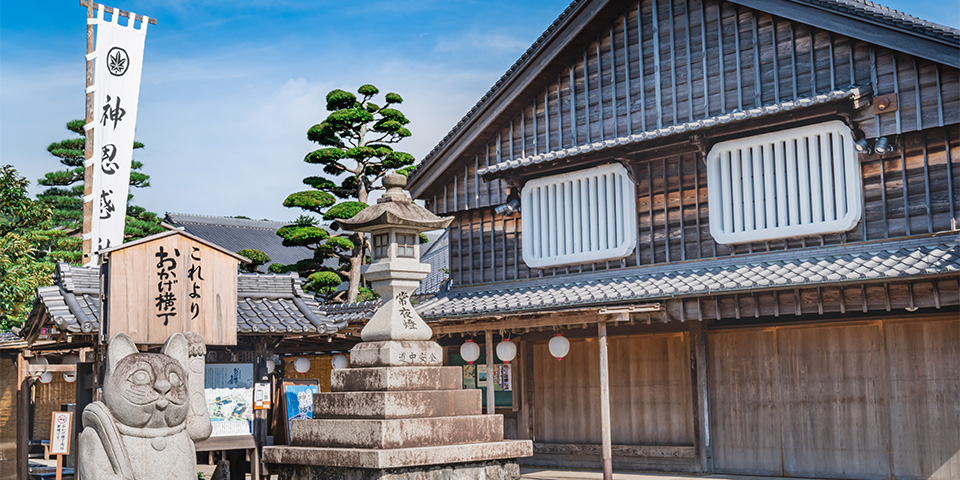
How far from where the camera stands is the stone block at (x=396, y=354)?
1149 centimetres

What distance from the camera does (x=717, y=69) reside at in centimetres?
1641

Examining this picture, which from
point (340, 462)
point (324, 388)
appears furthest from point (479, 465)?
point (324, 388)

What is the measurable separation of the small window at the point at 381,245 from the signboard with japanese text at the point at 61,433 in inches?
249

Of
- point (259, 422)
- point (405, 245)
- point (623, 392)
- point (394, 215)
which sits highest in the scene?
point (394, 215)

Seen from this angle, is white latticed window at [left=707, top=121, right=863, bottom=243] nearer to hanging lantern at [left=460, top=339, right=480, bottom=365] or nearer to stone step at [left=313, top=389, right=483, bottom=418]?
hanging lantern at [left=460, top=339, right=480, bottom=365]

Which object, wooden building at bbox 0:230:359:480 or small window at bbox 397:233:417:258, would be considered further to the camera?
wooden building at bbox 0:230:359:480

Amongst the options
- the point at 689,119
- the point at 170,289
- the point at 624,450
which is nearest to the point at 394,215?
the point at 170,289

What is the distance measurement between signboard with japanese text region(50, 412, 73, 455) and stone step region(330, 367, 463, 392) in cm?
565

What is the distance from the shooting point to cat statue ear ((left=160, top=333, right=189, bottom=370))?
9.06m

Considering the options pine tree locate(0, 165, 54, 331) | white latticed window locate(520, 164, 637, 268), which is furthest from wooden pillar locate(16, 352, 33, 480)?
white latticed window locate(520, 164, 637, 268)

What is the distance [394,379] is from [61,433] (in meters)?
6.78

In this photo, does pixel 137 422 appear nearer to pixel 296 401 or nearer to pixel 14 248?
pixel 296 401

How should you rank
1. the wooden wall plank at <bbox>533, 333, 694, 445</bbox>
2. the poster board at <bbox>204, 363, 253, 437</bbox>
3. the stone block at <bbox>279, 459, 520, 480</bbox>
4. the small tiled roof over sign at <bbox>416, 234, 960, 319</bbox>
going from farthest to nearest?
the wooden wall plank at <bbox>533, 333, 694, 445</bbox> < the poster board at <bbox>204, 363, 253, 437</bbox> < the small tiled roof over sign at <bbox>416, 234, 960, 319</bbox> < the stone block at <bbox>279, 459, 520, 480</bbox>

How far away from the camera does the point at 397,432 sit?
35.5 feet
